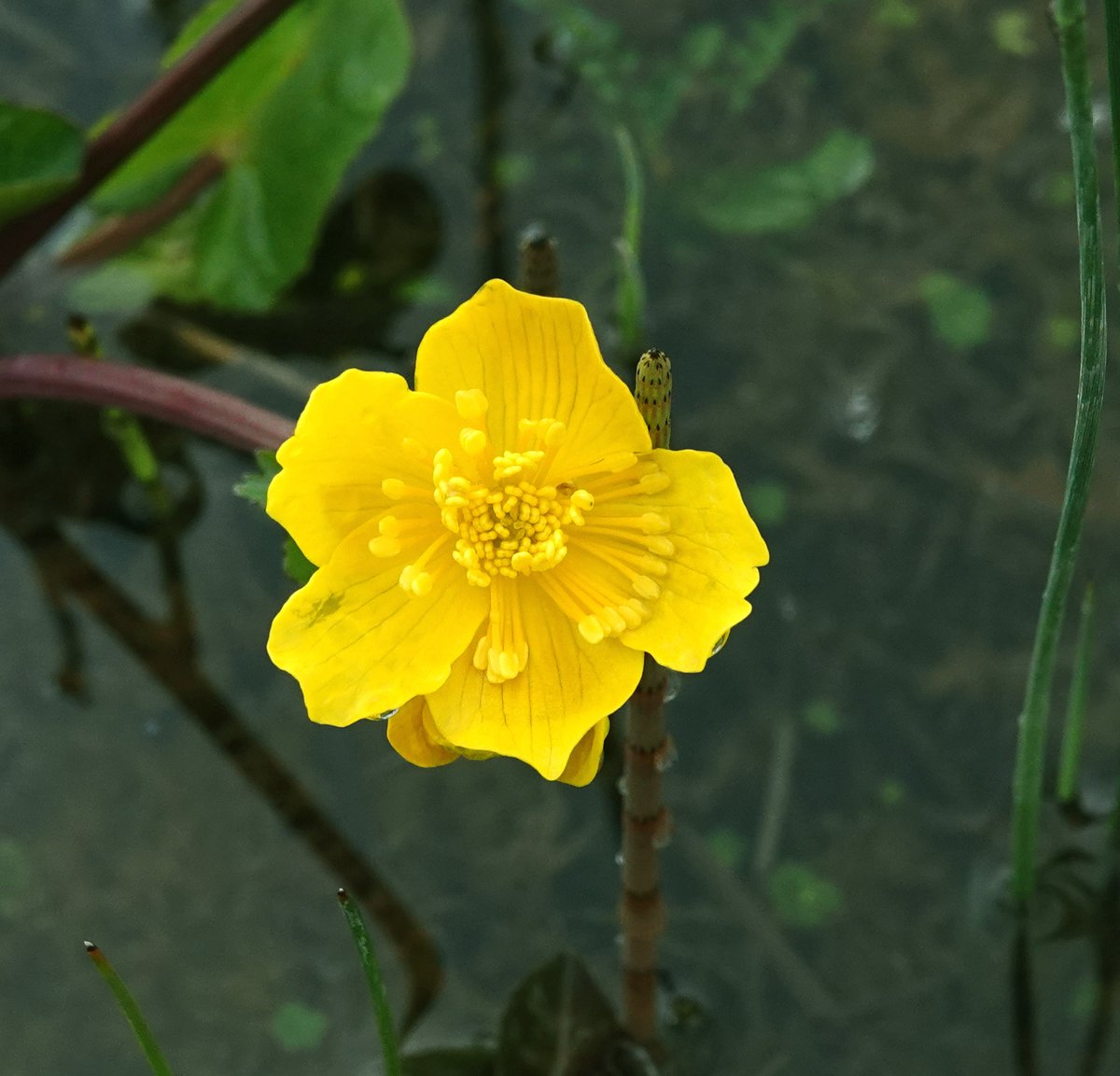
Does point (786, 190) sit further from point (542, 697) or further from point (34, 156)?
point (542, 697)

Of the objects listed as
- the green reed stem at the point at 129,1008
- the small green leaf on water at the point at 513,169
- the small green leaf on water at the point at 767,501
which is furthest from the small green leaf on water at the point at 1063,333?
the green reed stem at the point at 129,1008

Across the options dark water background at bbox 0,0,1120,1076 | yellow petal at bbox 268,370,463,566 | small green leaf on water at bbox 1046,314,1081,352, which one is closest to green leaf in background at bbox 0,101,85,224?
dark water background at bbox 0,0,1120,1076

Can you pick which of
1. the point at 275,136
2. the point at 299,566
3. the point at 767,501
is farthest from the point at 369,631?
the point at 275,136

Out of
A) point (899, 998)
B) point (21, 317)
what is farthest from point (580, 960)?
point (21, 317)

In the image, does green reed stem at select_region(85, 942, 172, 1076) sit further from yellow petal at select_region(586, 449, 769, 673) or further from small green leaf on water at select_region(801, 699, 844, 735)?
small green leaf on water at select_region(801, 699, 844, 735)

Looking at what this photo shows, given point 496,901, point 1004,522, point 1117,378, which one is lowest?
point 496,901

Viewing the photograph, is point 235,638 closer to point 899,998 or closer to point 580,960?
point 580,960
